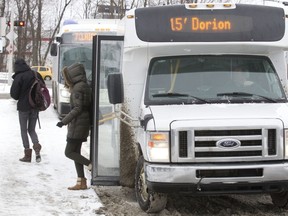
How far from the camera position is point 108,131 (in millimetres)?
7422

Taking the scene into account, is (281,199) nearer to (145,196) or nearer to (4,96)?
(145,196)

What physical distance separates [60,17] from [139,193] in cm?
5652

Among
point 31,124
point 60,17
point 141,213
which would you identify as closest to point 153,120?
point 141,213

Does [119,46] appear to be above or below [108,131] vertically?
above

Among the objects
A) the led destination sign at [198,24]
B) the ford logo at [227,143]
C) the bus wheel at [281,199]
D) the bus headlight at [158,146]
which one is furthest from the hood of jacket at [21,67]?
the bus wheel at [281,199]

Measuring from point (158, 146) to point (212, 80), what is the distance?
54.3 inches

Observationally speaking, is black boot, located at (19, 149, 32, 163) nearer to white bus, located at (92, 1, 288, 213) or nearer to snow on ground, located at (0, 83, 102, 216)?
snow on ground, located at (0, 83, 102, 216)

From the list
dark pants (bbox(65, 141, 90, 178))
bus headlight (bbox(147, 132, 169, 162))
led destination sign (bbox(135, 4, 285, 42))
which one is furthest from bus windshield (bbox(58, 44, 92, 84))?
bus headlight (bbox(147, 132, 169, 162))

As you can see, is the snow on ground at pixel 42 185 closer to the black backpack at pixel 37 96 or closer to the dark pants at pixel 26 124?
the dark pants at pixel 26 124

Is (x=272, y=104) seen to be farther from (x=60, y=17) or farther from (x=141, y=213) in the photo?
(x=60, y=17)

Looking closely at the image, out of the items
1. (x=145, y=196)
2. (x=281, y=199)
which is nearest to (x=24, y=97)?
(x=145, y=196)

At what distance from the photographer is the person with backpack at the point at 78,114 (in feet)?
23.5

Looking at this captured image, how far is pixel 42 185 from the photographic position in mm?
7461

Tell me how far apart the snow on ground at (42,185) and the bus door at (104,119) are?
0.37 meters
